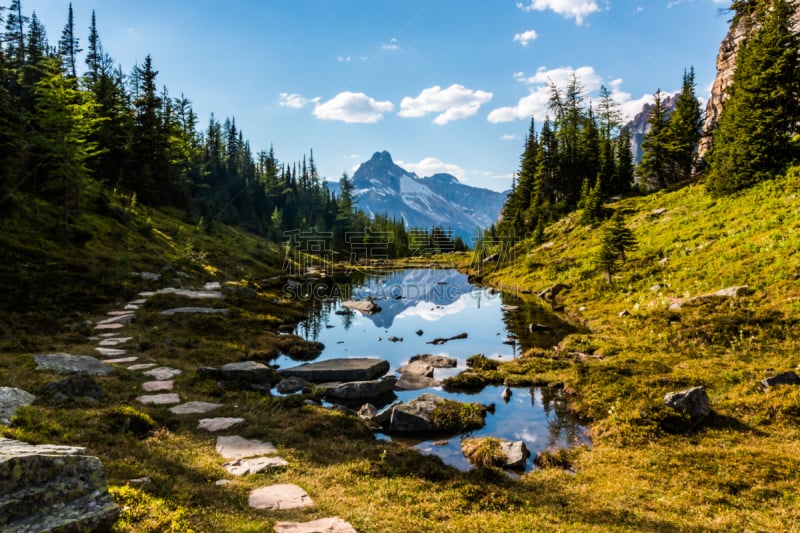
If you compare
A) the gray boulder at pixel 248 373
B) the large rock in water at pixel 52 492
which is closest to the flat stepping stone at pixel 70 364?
the gray boulder at pixel 248 373

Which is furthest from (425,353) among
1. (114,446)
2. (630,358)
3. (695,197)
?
(695,197)

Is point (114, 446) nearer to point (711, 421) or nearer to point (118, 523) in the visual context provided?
point (118, 523)

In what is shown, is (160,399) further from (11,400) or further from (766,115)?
(766,115)

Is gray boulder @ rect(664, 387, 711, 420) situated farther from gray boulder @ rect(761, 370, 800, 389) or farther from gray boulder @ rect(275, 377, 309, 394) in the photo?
gray boulder @ rect(275, 377, 309, 394)

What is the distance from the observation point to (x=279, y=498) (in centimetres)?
794

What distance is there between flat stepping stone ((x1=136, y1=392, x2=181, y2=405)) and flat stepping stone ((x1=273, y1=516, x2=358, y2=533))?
8.34m

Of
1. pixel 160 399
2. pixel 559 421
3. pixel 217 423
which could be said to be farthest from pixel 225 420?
pixel 559 421

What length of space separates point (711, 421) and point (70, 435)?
1732 cm

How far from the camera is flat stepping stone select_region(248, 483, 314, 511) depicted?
7582 mm

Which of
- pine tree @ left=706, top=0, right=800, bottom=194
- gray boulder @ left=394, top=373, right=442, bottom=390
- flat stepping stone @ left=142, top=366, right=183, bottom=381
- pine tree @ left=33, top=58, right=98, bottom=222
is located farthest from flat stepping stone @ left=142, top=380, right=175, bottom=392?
pine tree @ left=706, top=0, right=800, bottom=194

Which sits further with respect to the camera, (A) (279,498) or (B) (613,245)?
(B) (613,245)

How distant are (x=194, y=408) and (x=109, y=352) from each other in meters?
7.61

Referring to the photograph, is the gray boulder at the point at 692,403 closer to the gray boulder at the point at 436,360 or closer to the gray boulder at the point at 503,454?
the gray boulder at the point at 503,454

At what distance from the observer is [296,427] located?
12094 mm
